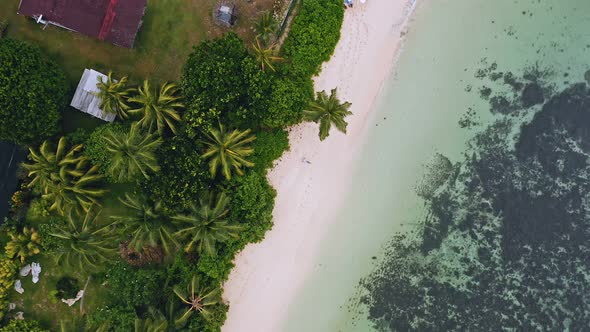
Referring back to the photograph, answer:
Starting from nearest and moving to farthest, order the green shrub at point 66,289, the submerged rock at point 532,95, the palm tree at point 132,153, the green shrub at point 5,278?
the palm tree at point 132,153 → the green shrub at point 5,278 → the green shrub at point 66,289 → the submerged rock at point 532,95

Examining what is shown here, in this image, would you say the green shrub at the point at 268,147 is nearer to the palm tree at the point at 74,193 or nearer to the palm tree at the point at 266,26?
the palm tree at the point at 266,26

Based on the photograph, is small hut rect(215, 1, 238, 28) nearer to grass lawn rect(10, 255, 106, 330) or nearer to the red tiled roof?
the red tiled roof

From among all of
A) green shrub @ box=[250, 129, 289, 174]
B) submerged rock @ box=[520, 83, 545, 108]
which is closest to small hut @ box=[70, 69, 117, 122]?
green shrub @ box=[250, 129, 289, 174]

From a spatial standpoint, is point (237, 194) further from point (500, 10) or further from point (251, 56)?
point (500, 10)

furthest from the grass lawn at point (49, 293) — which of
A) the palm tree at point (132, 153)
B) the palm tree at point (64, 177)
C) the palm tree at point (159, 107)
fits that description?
the palm tree at point (159, 107)

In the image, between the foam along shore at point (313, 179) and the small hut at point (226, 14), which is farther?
the foam along shore at point (313, 179)

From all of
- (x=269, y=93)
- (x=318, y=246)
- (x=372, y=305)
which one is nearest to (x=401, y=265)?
(x=372, y=305)
